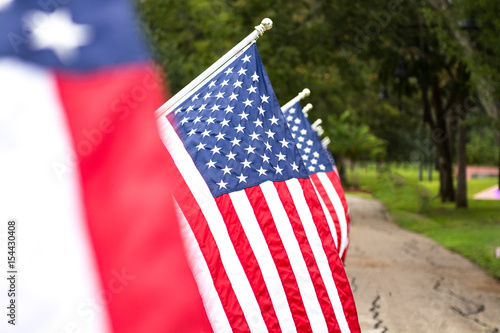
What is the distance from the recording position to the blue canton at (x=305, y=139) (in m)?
7.79

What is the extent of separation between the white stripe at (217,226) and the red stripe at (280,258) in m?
0.24

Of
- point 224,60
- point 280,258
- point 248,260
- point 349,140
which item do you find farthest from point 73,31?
point 349,140

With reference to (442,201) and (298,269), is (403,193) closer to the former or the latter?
(442,201)

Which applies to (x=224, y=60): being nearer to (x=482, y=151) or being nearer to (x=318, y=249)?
(x=318, y=249)

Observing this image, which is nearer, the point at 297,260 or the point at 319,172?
the point at 297,260

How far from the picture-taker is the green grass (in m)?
15.9

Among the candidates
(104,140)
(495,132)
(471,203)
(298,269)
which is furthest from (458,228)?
(104,140)

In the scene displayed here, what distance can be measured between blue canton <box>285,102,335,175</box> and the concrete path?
7.42 ft

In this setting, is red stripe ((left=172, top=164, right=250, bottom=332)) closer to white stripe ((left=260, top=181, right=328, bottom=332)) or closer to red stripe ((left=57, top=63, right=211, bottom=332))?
white stripe ((left=260, top=181, right=328, bottom=332))

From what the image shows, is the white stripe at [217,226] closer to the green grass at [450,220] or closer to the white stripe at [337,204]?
the white stripe at [337,204]

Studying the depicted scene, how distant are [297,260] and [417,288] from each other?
784cm

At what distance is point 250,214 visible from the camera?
421 centimetres

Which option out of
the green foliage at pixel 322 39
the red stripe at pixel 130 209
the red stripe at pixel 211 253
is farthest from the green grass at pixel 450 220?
the red stripe at pixel 130 209

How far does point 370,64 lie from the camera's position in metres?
24.7
